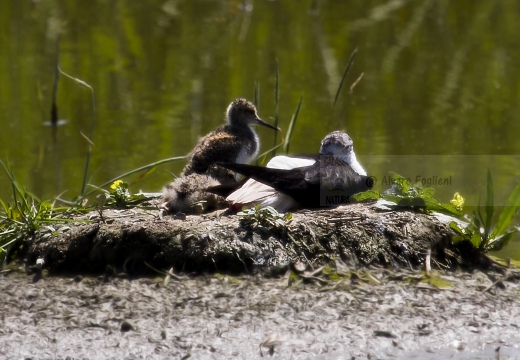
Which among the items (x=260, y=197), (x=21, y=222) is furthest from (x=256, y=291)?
(x=21, y=222)

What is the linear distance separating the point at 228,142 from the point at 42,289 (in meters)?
2.28

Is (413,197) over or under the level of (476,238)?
over

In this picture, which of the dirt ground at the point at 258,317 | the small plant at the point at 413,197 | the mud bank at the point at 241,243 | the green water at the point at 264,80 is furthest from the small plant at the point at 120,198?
the small plant at the point at 413,197

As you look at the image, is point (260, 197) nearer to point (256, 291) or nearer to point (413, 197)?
point (413, 197)

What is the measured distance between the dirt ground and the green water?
2.28 metres

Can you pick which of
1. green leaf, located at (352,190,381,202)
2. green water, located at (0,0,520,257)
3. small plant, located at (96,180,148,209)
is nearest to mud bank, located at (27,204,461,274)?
green leaf, located at (352,190,381,202)

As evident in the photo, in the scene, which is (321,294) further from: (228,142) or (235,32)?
(235,32)

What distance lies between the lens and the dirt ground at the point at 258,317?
4746mm

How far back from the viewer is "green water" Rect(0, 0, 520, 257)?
9344mm

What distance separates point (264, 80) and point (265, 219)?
6.35 meters

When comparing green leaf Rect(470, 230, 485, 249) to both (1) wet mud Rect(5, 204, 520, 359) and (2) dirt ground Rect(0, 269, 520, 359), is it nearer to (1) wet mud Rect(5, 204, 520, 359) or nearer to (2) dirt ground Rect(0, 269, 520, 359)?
(1) wet mud Rect(5, 204, 520, 359)

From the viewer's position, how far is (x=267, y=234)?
221 inches

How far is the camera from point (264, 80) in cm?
1186

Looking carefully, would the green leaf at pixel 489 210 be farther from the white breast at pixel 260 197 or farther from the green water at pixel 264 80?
the green water at pixel 264 80
